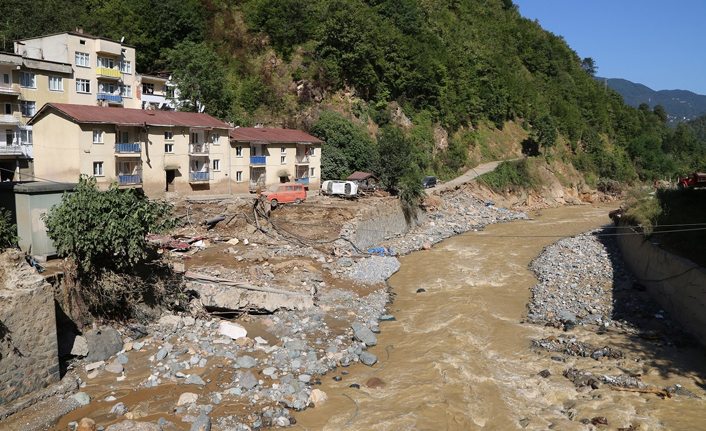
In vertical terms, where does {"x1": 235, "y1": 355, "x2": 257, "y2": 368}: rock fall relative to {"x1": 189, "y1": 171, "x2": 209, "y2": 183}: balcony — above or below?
below

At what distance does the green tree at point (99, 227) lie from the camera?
13.9 metres

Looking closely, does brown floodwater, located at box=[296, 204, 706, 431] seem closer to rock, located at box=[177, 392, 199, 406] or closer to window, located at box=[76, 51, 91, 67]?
rock, located at box=[177, 392, 199, 406]

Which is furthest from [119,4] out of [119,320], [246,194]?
[119,320]

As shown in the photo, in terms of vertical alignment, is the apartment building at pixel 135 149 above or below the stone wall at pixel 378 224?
above

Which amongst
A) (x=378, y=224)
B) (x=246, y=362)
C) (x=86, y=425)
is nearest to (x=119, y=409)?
(x=86, y=425)

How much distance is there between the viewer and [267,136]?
34.2 metres

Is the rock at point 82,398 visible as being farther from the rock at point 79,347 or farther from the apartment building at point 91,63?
the apartment building at point 91,63

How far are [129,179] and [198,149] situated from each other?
4383 mm

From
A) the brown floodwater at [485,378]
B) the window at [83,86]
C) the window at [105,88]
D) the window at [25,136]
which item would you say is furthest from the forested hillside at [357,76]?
the brown floodwater at [485,378]

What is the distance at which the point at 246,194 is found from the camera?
3297 cm

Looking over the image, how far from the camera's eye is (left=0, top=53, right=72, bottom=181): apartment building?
102 feet

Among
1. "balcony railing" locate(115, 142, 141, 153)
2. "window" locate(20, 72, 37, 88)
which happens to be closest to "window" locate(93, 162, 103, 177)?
"balcony railing" locate(115, 142, 141, 153)

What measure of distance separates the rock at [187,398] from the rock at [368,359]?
485cm

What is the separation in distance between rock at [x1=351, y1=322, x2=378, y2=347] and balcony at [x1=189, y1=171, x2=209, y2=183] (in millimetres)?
17318
